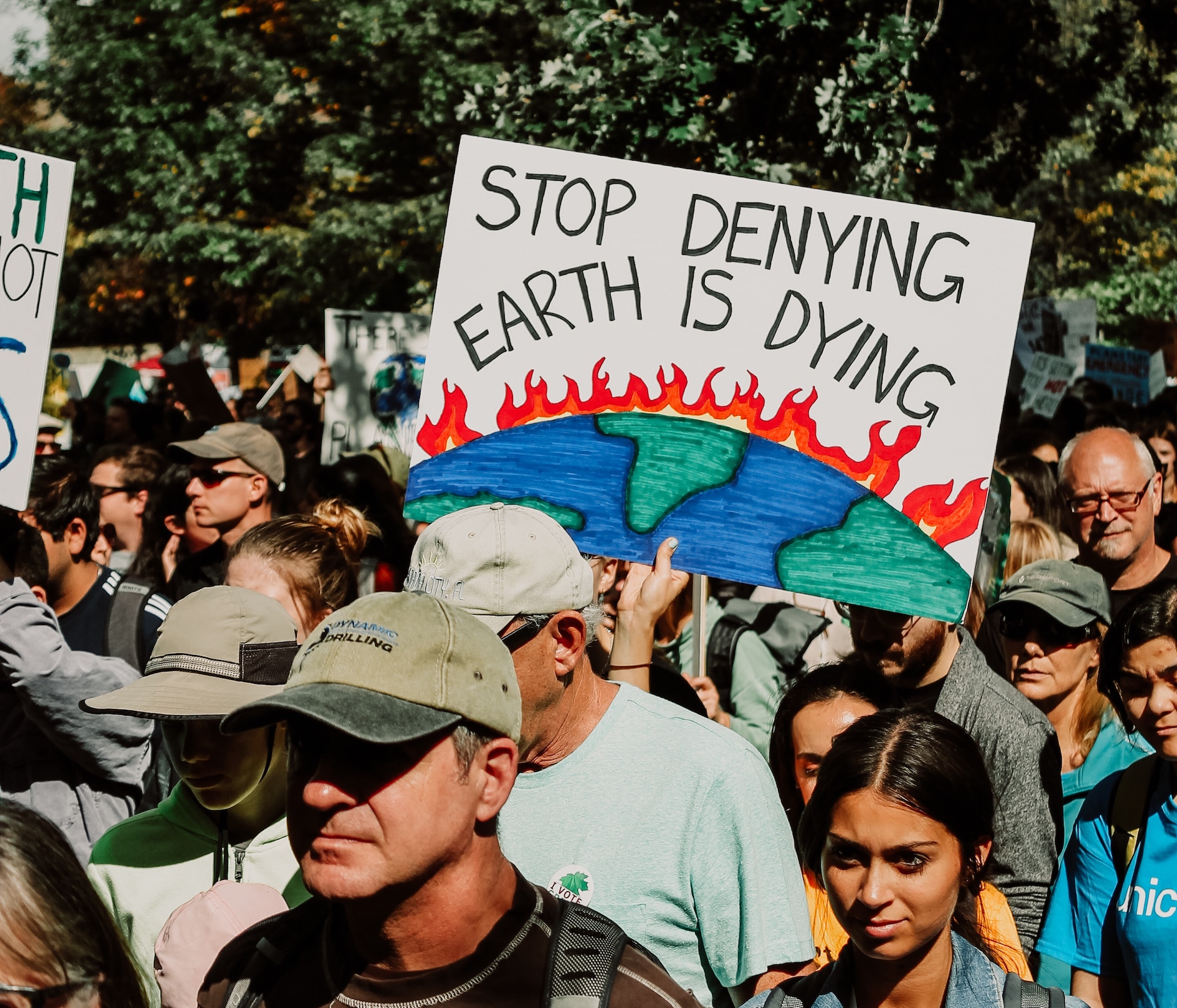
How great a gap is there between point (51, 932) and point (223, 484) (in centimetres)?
391

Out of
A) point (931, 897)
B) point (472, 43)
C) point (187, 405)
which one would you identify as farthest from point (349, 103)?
point (931, 897)

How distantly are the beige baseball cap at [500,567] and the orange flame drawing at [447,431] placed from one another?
977 millimetres

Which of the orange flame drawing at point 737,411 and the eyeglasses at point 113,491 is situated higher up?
the orange flame drawing at point 737,411

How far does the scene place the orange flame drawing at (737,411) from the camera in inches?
135

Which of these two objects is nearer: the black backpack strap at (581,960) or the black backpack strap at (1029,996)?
the black backpack strap at (581,960)

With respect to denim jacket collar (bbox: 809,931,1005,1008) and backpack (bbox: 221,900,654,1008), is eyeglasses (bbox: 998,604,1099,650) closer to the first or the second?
denim jacket collar (bbox: 809,931,1005,1008)

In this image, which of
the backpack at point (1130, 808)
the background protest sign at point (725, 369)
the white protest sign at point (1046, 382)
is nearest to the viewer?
the backpack at point (1130, 808)

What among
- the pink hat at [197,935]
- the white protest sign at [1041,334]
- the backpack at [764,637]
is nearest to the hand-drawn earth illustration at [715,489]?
the pink hat at [197,935]

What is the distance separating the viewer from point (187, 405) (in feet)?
37.2

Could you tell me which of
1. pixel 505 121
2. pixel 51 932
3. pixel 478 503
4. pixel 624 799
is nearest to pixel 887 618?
pixel 478 503

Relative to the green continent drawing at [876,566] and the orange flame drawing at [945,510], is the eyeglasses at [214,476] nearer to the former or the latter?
the green continent drawing at [876,566]

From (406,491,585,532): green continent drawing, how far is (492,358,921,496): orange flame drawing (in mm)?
185

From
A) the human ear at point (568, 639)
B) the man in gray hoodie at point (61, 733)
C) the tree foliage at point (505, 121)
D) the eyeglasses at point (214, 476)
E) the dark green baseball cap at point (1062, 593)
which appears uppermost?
the tree foliage at point (505, 121)

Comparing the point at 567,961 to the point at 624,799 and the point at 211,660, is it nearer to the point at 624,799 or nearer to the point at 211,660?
the point at 624,799
